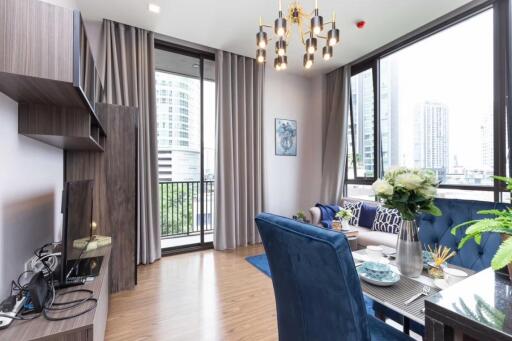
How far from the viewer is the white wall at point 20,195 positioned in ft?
3.75

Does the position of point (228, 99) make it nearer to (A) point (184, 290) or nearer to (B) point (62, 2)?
(B) point (62, 2)

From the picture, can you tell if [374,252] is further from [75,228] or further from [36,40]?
[36,40]

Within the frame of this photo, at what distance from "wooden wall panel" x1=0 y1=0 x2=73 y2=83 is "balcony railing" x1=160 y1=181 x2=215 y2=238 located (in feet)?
10.5

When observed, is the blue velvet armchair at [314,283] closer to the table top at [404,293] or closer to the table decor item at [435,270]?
the table top at [404,293]

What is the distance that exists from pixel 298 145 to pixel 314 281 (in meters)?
3.91

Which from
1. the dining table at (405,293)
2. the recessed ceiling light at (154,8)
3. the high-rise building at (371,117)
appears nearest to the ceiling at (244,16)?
the recessed ceiling light at (154,8)

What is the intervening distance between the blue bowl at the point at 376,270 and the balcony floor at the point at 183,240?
3.12 meters

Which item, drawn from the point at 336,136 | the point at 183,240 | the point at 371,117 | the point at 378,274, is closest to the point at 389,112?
the point at 371,117

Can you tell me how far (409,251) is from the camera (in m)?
1.18

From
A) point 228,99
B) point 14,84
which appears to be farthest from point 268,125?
point 14,84

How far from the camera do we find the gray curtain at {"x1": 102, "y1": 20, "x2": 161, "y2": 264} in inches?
117

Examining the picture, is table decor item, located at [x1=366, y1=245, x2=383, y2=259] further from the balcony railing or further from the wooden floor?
the balcony railing

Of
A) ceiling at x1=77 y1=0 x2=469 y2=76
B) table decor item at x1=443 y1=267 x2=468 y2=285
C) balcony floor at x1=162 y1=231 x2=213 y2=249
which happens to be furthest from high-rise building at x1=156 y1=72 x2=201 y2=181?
table decor item at x1=443 y1=267 x2=468 y2=285

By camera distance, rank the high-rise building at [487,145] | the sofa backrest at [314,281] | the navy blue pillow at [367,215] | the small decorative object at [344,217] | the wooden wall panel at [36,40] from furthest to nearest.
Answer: the navy blue pillow at [367,215]
the small decorative object at [344,217]
the high-rise building at [487,145]
the wooden wall panel at [36,40]
the sofa backrest at [314,281]
